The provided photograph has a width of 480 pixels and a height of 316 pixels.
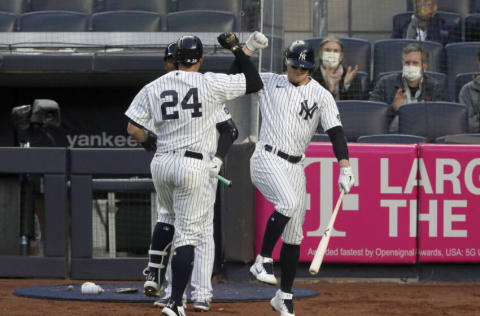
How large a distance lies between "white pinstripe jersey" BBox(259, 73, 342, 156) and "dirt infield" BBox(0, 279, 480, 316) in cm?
116

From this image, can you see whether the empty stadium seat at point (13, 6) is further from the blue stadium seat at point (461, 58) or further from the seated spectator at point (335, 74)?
the blue stadium seat at point (461, 58)

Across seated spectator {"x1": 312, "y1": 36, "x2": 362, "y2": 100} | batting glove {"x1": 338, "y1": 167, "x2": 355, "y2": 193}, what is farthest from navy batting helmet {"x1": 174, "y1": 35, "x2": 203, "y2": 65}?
seated spectator {"x1": 312, "y1": 36, "x2": 362, "y2": 100}

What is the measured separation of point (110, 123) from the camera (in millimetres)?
11938

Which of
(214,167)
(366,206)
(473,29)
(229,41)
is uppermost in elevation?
(473,29)

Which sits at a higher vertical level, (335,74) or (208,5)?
(208,5)

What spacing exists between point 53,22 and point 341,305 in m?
5.87

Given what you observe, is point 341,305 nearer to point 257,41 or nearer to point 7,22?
point 257,41

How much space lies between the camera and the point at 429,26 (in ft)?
35.6

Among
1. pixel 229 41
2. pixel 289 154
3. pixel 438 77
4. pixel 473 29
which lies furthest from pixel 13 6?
pixel 229 41

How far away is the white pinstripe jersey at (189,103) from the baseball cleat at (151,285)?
2.90 feet

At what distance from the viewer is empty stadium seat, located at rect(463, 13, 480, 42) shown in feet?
36.0

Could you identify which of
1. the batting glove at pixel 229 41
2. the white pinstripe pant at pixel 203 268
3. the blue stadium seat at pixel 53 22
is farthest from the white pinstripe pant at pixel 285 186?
the blue stadium seat at pixel 53 22

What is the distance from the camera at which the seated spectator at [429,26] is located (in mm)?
10656

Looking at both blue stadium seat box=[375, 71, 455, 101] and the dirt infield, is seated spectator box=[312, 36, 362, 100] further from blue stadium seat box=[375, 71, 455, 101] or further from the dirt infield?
the dirt infield
